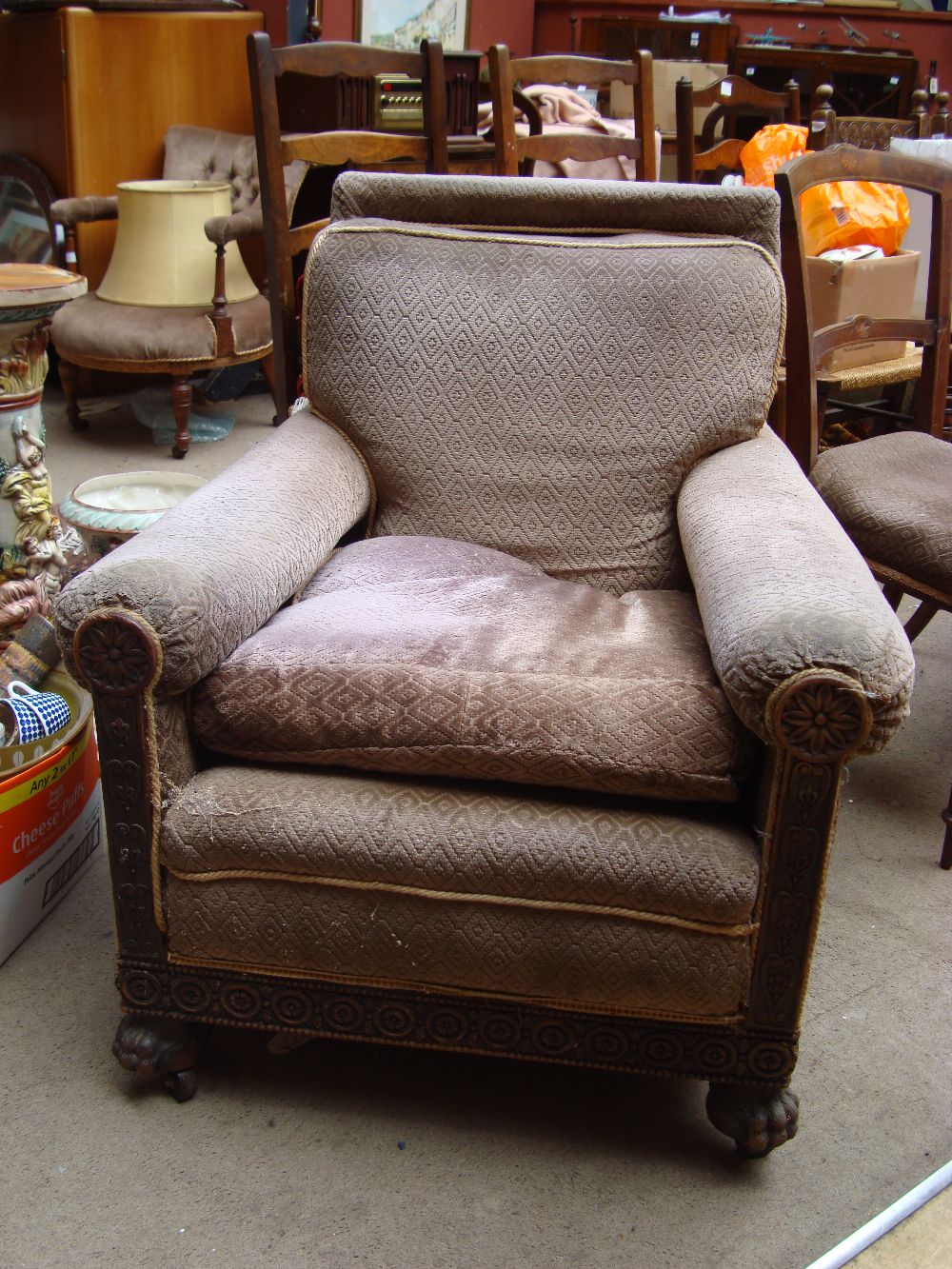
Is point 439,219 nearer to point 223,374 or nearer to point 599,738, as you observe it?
point 599,738

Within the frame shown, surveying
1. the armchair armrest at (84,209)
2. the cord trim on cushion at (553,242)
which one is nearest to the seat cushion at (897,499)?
the cord trim on cushion at (553,242)

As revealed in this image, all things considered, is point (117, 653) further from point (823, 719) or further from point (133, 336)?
point (133, 336)

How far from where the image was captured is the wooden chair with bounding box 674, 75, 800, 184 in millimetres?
3281

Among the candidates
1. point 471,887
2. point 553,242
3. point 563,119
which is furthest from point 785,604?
point 563,119

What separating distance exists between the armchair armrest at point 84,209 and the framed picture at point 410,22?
1547 millimetres

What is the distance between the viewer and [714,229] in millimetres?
1800

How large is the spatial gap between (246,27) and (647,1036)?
3.87 m

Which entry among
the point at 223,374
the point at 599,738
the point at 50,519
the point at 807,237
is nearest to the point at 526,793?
the point at 599,738

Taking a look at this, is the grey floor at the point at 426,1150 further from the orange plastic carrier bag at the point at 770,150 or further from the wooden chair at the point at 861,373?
the orange plastic carrier bag at the point at 770,150

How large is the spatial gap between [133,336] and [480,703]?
2.56m

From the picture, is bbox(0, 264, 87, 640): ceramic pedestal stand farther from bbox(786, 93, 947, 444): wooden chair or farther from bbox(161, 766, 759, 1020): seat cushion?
bbox(786, 93, 947, 444): wooden chair

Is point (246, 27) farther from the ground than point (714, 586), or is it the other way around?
point (246, 27)

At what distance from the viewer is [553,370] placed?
1.73 m

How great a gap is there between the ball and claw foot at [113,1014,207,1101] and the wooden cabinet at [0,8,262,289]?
322cm
